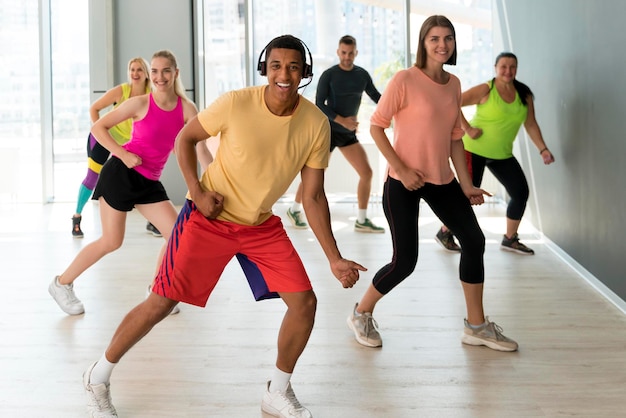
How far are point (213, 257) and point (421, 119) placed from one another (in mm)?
1285

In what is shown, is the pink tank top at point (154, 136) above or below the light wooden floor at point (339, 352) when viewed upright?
above

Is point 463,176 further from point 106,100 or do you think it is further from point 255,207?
point 106,100

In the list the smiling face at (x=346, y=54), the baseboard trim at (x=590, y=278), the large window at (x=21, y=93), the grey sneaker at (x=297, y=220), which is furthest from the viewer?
the large window at (x=21, y=93)

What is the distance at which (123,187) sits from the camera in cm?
453

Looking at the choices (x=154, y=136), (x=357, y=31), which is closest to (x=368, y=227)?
(x=357, y=31)

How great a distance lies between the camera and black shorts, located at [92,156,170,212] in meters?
4.53

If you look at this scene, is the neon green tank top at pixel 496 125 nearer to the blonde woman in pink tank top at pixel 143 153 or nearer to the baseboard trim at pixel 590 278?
the baseboard trim at pixel 590 278

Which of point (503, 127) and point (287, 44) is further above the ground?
point (287, 44)

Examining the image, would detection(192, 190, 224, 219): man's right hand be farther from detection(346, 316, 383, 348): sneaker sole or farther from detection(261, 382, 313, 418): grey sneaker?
detection(346, 316, 383, 348): sneaker sole

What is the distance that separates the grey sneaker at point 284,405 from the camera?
3.23 metres

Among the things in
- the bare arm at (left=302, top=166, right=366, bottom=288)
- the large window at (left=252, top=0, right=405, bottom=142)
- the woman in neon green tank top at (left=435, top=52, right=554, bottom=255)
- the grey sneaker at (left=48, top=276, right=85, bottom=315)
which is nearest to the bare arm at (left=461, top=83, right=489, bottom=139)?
the woman in neon green tank top at (left=435, top=52, right=554, bottom=255)

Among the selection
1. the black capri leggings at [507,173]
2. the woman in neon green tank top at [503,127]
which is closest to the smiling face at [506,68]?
the woman in neon green tank top at [503,127]

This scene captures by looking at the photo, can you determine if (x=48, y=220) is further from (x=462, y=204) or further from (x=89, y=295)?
(x=462, y=204)

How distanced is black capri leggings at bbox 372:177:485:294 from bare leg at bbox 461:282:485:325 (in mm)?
31
